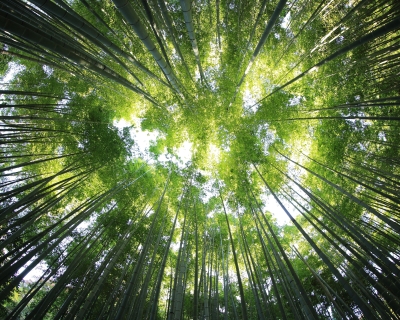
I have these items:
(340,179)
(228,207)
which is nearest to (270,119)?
(340,179)

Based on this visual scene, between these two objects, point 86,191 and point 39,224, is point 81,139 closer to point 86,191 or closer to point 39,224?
point 86,191

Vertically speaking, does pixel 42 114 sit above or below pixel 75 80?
below

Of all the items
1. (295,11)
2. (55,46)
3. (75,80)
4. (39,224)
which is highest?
(295,11)

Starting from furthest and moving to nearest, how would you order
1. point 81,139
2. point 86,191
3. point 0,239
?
point 86,191
point 81,139
point 0,239

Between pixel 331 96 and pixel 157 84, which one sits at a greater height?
pixel 157 84

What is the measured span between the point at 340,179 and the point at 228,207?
3.18m

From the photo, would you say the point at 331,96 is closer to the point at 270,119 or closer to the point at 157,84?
the point at 270,119

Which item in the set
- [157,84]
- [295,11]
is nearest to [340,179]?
[295,11]

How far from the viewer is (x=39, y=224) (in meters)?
5.88

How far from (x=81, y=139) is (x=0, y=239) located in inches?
105

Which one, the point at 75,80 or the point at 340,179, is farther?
the point at 75,80

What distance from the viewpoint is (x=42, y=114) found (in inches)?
222

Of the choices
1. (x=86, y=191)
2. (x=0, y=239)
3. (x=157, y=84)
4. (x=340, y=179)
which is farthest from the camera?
(x=157, y=84)

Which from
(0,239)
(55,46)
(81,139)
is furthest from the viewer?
(81,139)
